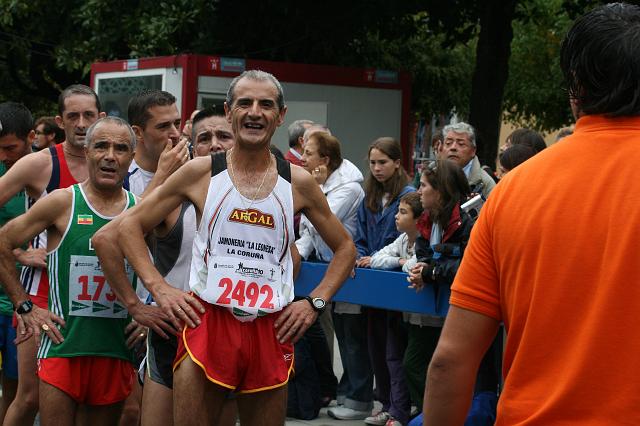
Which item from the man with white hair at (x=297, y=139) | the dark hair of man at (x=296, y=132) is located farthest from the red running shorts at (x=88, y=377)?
the dark hair of man at (x=296, y=132)

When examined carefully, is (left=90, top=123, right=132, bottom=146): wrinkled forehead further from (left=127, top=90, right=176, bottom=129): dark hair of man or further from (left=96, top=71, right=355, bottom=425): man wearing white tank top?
(left=96, top=71, right=355, bottom=425): man wearing white tank top

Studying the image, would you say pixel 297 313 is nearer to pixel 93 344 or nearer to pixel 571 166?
pixel 93 344

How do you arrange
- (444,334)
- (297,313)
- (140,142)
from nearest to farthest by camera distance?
(444,334) → (297,313) → (140,142)

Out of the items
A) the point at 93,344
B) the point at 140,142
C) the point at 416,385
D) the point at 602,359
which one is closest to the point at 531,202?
the point at 602,359

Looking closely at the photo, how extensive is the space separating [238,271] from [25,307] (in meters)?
1.72

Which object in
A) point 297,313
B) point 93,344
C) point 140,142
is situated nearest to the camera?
point 297,313

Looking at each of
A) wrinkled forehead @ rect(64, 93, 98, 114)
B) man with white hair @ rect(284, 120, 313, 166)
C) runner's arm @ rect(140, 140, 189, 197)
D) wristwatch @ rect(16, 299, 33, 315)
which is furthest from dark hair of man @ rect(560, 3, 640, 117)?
man with white hair @ rect(284, 120, 313, 166)

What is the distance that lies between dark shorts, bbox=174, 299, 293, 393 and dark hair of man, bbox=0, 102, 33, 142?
152 inches

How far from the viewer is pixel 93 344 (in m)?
5.84

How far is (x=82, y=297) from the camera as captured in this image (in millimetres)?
5836

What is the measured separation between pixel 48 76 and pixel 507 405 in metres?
24.5

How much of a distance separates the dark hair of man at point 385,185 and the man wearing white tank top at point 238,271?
12.4ft

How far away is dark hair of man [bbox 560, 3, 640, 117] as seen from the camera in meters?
2.75

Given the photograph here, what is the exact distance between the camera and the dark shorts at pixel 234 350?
4734mm
